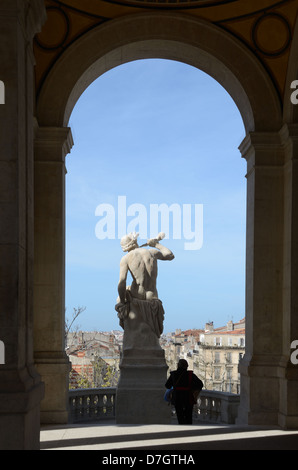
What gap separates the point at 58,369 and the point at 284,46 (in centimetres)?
920

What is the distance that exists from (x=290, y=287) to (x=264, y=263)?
101 cm

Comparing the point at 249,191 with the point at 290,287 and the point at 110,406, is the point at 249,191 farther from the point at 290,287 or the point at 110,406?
the point at 110,406

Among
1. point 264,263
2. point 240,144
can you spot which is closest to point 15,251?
point 264,263

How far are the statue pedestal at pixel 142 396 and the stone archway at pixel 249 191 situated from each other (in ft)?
4.37

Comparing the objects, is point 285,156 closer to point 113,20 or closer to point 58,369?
point 113,20

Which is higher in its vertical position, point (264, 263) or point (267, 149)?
point (267, 149)

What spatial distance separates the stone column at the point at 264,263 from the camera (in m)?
13.8

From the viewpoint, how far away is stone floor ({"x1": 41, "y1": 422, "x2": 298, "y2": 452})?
379 inches

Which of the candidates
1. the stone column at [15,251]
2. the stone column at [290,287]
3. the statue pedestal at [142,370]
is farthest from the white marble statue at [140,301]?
the stone column at [15,251]

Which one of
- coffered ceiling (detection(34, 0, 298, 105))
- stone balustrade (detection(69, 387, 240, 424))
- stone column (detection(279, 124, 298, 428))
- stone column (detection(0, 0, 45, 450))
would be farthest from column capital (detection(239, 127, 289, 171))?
stone column (detection(0, 0, 45, 450))

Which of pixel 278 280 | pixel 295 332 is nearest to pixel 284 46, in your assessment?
pixel 278 280

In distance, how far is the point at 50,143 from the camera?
554 inches
